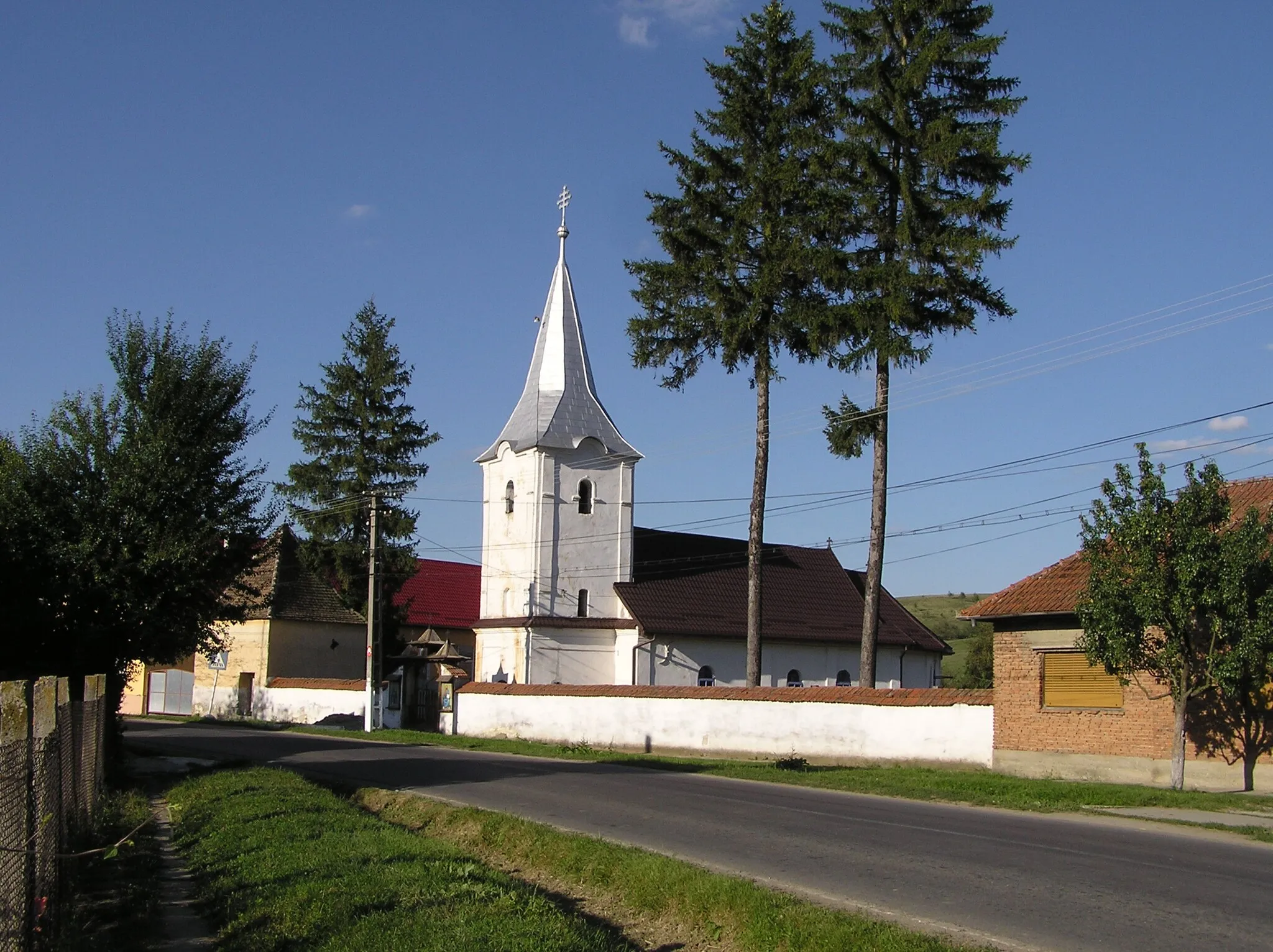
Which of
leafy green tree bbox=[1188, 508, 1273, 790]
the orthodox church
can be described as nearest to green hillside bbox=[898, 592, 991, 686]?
the orthodox church

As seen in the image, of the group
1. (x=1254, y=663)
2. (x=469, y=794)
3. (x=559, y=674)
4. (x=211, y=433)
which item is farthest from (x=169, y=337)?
(x=559, y=674)

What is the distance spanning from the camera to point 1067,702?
23125mm

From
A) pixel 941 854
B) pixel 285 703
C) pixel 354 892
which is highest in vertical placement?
pixel 354 892

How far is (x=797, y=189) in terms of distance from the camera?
100ft

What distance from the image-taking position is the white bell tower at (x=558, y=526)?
4444 cm

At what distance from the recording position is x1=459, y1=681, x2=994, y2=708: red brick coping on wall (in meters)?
25.0

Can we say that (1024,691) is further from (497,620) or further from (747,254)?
(497,620)

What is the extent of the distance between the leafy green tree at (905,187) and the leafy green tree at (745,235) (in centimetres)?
218

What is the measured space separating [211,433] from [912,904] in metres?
15.6

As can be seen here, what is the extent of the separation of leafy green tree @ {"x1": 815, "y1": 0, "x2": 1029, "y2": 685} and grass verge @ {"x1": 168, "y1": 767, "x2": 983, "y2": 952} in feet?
56.5

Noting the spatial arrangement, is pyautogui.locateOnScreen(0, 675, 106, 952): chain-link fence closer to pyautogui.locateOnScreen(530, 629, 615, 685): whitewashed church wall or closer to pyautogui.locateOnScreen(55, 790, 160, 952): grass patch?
pyautogui.locateOnScreen(55, 790, 160, 952): grass patch

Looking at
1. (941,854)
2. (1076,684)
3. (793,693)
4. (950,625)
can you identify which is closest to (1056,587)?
(1076,684)

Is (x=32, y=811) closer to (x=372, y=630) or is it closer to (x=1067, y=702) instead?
Result: (x=1067, y=702)

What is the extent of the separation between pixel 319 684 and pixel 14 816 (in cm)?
3973
